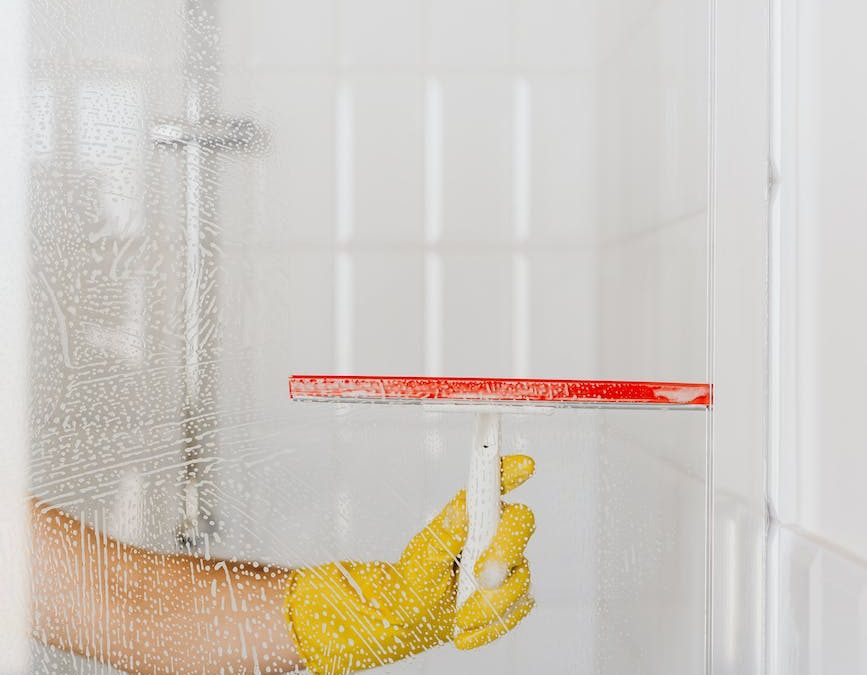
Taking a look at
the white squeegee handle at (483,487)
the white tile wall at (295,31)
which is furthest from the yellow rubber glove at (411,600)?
the white tile wall at (295,31)

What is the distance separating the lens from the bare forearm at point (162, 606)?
2.11 ft

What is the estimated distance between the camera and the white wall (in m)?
0.53

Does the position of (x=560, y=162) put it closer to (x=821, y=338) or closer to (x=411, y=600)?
(x=821, y=338)

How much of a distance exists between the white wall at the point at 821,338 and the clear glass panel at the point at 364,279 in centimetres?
9

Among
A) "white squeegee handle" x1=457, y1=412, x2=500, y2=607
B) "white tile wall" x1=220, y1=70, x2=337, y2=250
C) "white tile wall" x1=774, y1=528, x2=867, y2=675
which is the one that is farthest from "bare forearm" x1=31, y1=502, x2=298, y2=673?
"white tile wall" x1=774, y1=528, x2=867, y2=675

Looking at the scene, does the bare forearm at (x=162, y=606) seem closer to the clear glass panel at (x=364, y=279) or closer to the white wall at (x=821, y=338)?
the clear glass panel at (x=364, y=279)

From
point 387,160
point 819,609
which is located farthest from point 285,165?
point 819,609

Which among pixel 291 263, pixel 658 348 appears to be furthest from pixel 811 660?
pixel 291 263

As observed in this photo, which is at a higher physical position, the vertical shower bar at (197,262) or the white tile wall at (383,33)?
the white tile wall at (383,33)

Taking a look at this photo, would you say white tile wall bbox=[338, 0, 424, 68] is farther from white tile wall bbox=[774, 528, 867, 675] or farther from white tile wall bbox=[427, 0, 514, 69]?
white tile wall bbox=[774, 528, 867, 675]

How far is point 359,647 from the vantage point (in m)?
0.64

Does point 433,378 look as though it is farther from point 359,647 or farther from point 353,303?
point 359,647

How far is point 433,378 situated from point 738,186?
0.93 ft

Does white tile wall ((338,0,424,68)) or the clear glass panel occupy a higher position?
white tile wall ((338,0,424,68))
